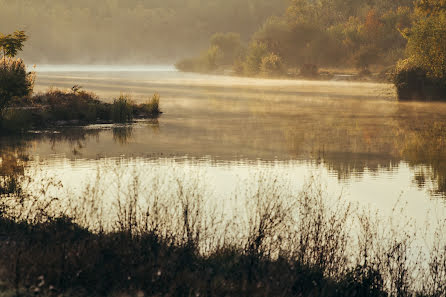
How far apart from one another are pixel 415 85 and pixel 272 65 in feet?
214

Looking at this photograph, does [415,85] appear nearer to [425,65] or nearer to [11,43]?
[425,65]

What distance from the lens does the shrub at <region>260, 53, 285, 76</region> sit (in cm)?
11825

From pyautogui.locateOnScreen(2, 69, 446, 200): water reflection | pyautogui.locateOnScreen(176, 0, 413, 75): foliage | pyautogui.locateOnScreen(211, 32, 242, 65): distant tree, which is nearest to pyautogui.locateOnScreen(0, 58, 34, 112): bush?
pyautogui.locateOnScreen(2, 69, 446, 200): water reflection

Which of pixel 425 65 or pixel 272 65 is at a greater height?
pixel 272 65

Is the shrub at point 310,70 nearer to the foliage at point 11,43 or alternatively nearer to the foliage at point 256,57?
the foliage at point 256,57

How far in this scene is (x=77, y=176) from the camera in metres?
18.2

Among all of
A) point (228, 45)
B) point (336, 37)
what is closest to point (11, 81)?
point (336, 37)

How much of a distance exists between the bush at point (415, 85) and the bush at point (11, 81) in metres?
34.4

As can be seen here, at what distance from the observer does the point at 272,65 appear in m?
119

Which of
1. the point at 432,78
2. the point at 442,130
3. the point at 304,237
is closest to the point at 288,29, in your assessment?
the point at 432,78

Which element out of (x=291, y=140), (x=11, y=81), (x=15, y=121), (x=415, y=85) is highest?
(x=415, y=85)

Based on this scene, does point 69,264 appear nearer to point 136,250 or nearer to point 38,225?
point 136,250

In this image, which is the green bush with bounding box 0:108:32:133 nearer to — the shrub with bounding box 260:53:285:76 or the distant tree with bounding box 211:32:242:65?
the shrub with bounding box 260:53:285:76

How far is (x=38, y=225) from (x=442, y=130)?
85.1 feet
